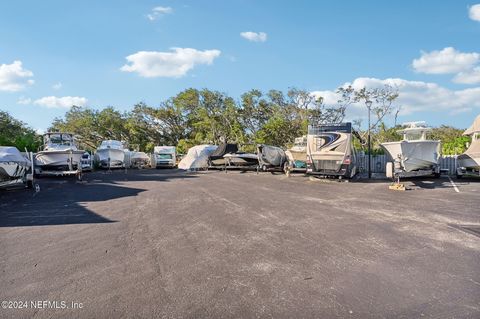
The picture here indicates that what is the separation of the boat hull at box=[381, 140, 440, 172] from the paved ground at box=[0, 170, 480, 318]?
5.73 m

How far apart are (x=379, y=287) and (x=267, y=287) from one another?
4.47 feet

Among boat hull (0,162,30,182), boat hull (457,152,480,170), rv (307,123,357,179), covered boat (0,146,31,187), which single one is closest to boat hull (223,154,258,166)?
rv (307,123,357,179)

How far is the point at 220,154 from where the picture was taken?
80.3 ft

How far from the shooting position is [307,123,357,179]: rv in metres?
15.2

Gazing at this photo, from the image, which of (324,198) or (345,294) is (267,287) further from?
(324,198)

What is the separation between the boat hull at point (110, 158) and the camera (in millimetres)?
26781

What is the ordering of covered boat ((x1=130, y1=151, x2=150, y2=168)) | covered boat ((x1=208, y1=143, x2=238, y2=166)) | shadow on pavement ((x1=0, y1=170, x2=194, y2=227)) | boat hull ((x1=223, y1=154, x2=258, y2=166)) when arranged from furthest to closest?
1. covered boat ((x1=130, y1=151, x2=150, y2=168))
2. covered boat ((x1=208, y1=143, x2=238, y2=166))
3. boat hull ((x1=223, y1=154, x2=258, y2=166))
4. shadow on pavement ((x1=0, y1=170, x2=194, y2=227))

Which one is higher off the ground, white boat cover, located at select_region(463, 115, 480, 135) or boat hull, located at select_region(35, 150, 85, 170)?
white boat cover, located at select_region(463, 115, 480, 135)

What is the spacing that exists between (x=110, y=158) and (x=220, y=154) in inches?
382

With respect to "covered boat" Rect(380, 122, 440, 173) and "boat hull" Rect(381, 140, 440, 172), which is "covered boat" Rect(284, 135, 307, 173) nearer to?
"covered boat" Rect(380, 122, 440, 173)

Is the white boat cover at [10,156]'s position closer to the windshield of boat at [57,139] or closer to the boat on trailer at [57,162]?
the boat on trailer at [57,162]

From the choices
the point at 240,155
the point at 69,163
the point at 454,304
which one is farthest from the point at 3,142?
the point at 454,304

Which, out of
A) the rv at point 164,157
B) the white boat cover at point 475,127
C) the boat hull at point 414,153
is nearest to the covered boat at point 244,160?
the rv at point 164,157

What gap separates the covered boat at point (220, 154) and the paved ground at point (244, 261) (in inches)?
603
